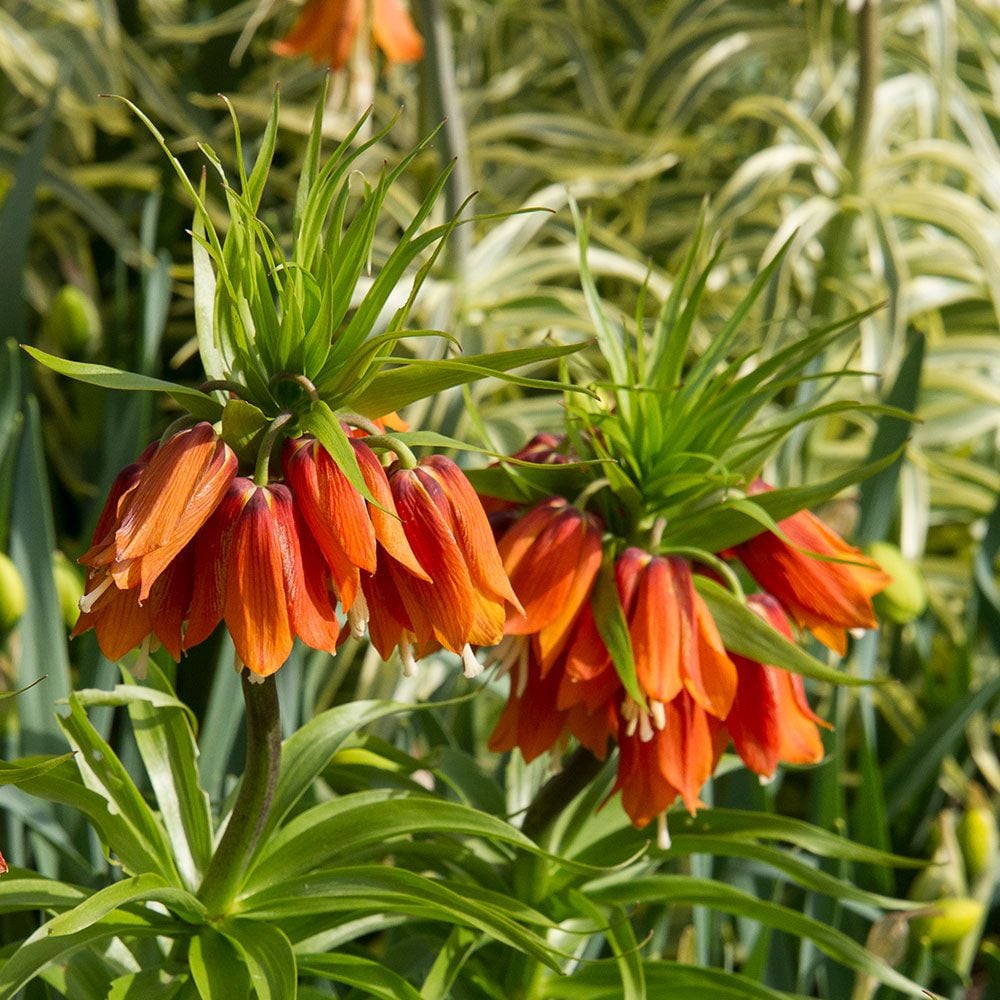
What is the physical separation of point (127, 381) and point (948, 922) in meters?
0.82

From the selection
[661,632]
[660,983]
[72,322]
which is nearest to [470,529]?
[661,632]

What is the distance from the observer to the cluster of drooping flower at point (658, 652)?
769 millimetres

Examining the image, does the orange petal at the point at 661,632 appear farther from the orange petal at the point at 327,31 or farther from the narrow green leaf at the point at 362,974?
the orange petal at the point at 327,31

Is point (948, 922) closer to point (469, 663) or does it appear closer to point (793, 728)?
point (793, 728)

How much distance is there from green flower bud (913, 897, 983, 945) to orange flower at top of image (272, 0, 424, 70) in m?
1.23

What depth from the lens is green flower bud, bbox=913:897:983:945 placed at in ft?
3.67

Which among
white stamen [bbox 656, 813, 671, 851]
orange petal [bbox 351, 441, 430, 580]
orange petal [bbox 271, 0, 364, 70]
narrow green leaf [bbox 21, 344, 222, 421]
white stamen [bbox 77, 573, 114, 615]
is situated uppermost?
orange petal [bbox 271, 0, 364, 70]

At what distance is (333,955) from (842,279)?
1313 millimetres

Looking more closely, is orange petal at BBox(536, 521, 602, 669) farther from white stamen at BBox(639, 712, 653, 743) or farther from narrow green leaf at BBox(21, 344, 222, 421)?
narrow green leaf at BBox(21, 344, 222, 421)

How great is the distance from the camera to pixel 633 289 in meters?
2.01

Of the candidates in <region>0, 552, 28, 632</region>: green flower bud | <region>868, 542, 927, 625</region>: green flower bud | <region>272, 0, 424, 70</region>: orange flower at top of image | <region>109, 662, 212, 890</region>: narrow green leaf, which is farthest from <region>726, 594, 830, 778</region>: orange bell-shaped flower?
A: <region>272, 0, 424, 70</region>: orange flower at top of image

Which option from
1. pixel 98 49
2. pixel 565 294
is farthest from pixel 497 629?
pixel 98 49

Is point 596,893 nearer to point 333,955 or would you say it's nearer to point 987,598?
point 333,955

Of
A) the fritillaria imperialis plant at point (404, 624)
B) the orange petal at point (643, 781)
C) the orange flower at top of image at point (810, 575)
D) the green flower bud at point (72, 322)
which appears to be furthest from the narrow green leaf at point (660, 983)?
the green flower bud at point (72, 322)
